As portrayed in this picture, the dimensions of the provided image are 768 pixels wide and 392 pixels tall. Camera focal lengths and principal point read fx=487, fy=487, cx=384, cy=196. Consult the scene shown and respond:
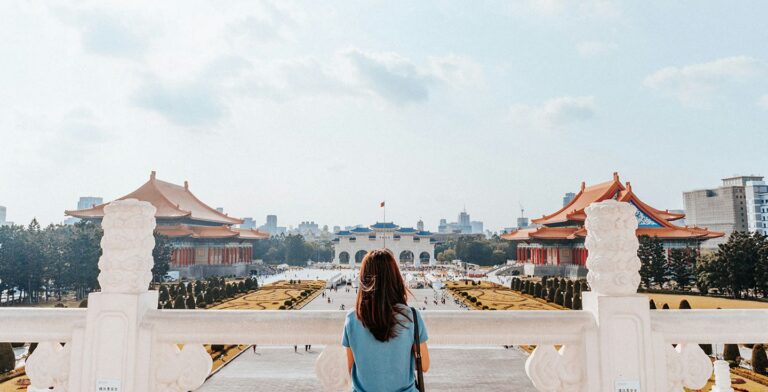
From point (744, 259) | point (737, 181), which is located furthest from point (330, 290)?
point (737, 181)

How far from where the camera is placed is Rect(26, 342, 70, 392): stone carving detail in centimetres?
311

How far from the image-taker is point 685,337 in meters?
3.08

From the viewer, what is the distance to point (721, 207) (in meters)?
81.2

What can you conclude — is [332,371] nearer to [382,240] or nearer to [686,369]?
[686,369]

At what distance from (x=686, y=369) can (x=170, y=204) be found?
4999cm

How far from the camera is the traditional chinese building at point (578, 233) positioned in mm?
37938

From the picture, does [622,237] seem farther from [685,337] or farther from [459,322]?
[459,322]

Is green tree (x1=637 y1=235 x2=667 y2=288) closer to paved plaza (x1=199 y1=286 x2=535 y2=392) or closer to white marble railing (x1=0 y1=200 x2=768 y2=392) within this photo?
paved plaza (x1=199 y1=286 x2=535 y2=392)

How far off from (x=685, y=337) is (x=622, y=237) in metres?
0.77

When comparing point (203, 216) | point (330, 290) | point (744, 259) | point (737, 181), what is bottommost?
point (330, 290)

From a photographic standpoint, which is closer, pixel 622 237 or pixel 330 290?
pixel 622 237

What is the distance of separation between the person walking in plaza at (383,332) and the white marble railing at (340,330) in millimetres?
778

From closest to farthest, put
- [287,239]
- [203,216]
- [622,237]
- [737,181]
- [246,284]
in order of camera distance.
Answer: [622,237]
[246,284]
[203,216]
[287,239]
[737,181]

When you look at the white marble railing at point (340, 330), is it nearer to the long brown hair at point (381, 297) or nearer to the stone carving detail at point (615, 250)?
the stone carving detail at point (615, 250)
